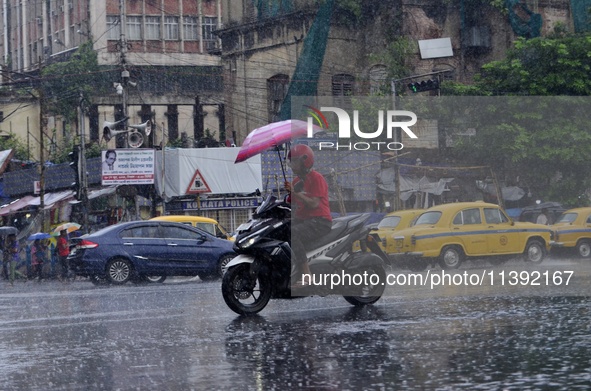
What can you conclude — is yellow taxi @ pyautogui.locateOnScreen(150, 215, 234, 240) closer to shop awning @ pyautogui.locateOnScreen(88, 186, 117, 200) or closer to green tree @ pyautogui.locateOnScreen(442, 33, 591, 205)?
green tree @ pyautogui.locateOnScreen(442, 33, 591, 205)

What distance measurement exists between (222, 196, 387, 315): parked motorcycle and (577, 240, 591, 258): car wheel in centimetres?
1041

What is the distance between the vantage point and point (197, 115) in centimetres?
4947

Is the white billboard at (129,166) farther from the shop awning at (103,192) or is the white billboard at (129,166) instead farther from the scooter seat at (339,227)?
the scooter seat at (339,227)

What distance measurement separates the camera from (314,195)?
12414 mm

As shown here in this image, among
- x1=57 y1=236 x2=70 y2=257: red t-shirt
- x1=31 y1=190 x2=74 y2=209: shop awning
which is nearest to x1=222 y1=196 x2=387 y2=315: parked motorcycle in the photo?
x1=57 y1=236 x2=70 y2=257: red t-shirt

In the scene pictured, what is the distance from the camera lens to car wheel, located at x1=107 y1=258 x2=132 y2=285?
23625mm

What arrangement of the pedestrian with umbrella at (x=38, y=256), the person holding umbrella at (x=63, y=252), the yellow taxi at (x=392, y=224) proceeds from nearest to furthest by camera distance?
the yellow taxi at (x=392, y=224)
the person holding umbrella at (x=63, y=252)
the pedestrian with umbrella at (x=38, y=256)

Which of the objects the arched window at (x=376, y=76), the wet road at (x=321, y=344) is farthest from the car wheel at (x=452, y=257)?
the arched window at (x=376, y=76)

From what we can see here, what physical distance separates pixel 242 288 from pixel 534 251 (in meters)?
8.85

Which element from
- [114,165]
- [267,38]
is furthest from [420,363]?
[267,38]

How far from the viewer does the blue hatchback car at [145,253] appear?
23641mm

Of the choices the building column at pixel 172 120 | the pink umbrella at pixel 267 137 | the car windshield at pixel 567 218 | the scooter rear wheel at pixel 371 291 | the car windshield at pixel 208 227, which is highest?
the building column at pixel 172 120

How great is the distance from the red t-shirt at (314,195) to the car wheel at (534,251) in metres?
7.91

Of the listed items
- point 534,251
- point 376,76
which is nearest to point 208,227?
point 534,251
